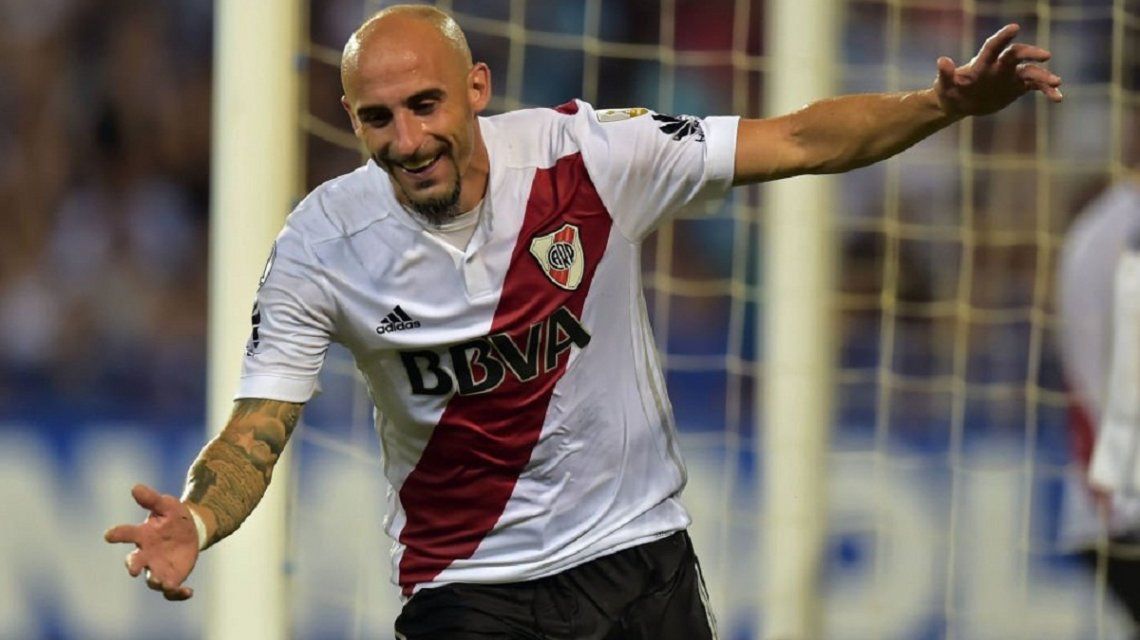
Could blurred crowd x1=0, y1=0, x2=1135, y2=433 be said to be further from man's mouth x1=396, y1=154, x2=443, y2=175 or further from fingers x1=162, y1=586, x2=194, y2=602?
fingers x1=162, y1=586, x2=194, y2=602

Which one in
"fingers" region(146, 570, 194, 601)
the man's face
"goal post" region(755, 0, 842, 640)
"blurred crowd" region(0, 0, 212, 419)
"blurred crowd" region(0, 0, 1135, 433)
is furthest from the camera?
"blurred crowd" region(0, 0, 1135, 433)

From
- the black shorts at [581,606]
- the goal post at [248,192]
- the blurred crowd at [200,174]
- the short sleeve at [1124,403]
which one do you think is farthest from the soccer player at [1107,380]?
the goal post at [248,192]

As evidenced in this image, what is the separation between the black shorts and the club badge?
1.77 feet

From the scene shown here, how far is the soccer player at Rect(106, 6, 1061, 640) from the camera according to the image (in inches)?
131

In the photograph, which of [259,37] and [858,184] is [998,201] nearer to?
[858,184]

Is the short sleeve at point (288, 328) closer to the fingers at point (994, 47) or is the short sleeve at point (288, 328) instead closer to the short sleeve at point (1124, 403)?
the fingers at point (994, 47)

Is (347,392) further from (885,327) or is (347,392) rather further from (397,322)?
(397,322)

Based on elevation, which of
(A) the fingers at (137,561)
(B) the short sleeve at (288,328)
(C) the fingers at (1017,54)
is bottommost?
(A) the fingers at (137,561)

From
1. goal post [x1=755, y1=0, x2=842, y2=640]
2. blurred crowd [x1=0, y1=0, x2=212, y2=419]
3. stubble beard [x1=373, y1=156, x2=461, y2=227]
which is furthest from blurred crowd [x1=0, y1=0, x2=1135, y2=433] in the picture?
stubble beard [x1=373, y1=156, x2=461, y2=227]

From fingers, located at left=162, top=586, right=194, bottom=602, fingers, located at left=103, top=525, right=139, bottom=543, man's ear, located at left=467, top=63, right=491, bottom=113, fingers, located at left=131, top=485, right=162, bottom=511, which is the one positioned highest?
man's ear, located at left=467, top=63, right=491, bottom=113

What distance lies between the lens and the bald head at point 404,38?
129 inches

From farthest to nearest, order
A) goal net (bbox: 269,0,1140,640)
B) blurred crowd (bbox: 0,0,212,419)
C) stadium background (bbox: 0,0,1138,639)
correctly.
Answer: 1. blurred crowd (bbox: 0,0,212,419)
2. stadium background (bbox: 0,0,1138,639)
3. goal net (bbox: 269,0,1140,640)

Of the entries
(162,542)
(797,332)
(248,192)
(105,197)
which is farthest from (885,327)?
(162,542)

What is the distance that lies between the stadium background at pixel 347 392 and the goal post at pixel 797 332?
0.81m
